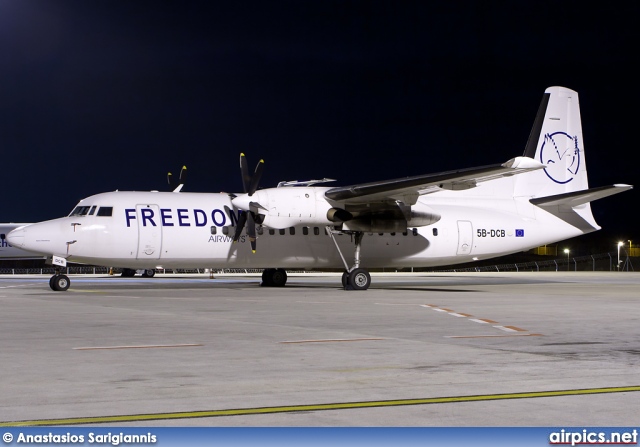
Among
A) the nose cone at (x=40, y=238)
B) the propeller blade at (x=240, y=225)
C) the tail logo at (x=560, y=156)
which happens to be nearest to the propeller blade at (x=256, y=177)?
the propeller blade at (x=240, y=225)

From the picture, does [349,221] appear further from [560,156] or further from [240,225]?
[560,156]

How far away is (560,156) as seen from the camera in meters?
34.9

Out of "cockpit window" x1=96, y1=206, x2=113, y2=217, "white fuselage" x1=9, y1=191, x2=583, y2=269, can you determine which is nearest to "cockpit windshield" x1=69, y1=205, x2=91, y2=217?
"white fuselage" x1=9, y1=191, x2=583, y2=269

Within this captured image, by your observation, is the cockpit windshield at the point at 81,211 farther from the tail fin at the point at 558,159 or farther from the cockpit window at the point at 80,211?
the tail fin at the point at 558,159

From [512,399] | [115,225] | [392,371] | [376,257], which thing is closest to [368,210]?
[376,257]

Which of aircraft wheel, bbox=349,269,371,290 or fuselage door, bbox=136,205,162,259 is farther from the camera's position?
aircraft wheel, bbox=349,269,371,290

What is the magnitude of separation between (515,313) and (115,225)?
15032 millimetres

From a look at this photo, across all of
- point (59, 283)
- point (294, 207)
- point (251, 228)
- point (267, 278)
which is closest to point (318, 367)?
point (294, 207)

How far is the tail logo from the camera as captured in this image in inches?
1366

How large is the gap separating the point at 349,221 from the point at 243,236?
3949 mm

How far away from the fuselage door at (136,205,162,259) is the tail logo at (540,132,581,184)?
16.8m

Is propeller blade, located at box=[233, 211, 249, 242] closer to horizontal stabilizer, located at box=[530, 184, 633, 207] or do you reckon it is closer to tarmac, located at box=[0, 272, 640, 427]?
tarmac, located at box=[0, 272, 640, 427]

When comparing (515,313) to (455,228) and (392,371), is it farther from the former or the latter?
(455,228)

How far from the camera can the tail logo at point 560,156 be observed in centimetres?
3469
